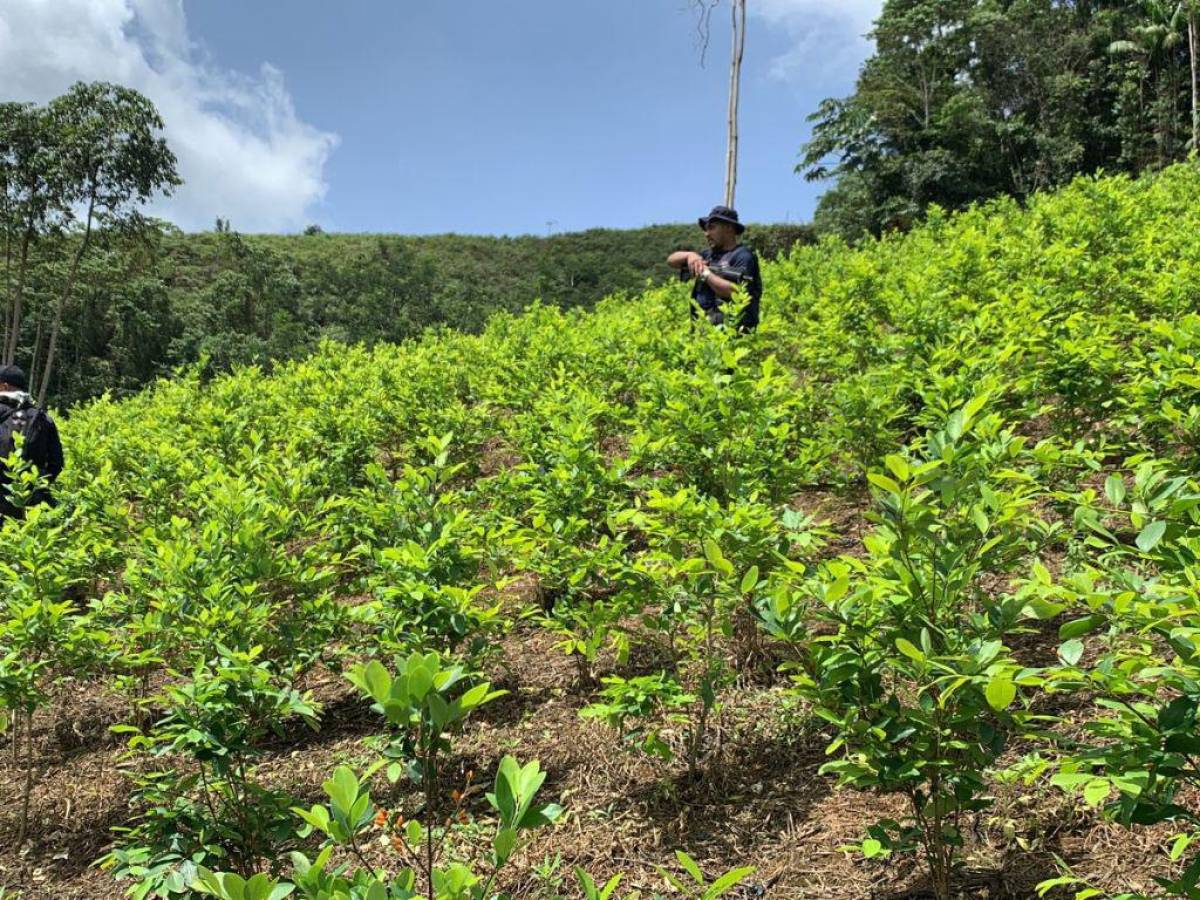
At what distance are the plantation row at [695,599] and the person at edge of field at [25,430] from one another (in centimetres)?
33

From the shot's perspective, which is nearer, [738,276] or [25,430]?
[25,430]

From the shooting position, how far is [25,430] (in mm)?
4395

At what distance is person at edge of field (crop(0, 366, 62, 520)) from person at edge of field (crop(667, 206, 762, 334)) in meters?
4.16

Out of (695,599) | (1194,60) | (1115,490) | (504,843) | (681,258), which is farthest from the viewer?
(1194,60)

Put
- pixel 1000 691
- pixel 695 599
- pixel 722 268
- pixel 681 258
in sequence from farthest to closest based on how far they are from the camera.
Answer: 1. pixel 681 258
2. pixel 722 268
3. pixel 695 599
4. pixel 1000 691

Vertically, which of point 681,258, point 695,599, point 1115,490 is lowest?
point 695,599

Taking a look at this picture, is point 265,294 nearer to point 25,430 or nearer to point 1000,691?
point 25,430

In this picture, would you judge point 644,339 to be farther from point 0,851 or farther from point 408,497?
point 0,851

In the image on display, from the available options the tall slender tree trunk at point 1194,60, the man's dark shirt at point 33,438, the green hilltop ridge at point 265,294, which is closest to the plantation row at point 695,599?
the man's dark shirt at point 33,438

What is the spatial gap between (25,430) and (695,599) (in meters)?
4.42

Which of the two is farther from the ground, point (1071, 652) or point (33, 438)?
point (33, 438)

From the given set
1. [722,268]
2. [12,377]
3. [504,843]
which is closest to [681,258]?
[722,268]

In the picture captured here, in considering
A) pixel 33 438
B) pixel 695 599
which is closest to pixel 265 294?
pixel 33 438

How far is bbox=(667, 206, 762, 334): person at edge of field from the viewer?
4652 millimetres
